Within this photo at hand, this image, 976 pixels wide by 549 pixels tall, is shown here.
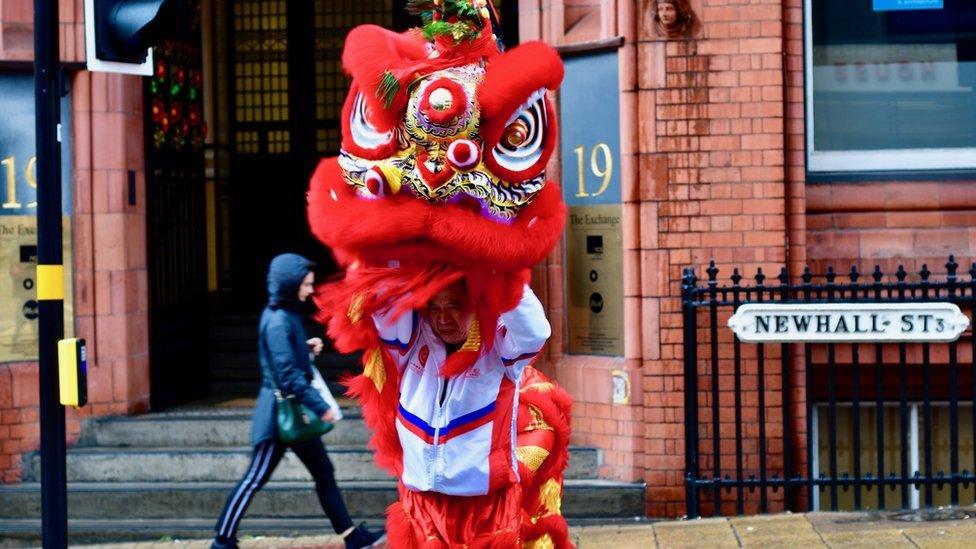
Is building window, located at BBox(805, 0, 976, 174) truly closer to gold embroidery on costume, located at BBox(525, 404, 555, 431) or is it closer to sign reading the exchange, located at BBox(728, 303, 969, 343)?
sign reading the exchange, located at BBox(728, 303, 969, 343)

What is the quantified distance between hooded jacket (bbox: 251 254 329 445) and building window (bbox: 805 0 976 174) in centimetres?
377

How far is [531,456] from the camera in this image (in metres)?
5.12

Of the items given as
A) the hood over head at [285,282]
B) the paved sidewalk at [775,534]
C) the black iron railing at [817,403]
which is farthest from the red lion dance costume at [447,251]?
the black iron railing at [817,403]

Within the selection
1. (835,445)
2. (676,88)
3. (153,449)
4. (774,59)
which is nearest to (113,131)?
(153,449)

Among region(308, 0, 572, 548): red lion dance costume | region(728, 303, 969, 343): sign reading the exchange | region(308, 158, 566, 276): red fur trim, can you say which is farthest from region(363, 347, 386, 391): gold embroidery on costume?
region(728, 303, 969, 343): sign reading the exchange

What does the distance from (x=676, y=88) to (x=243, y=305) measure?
5756mm

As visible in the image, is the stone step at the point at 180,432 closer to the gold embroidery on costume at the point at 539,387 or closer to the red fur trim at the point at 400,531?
the gold embroidery on costume at the point at 539,387

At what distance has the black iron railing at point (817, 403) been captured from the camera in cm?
834

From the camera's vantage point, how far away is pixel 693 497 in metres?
8.49

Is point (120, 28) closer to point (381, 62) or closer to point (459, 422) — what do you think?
point (381, 62)

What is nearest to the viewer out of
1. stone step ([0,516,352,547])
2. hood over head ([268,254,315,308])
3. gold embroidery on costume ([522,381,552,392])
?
gold embroidery on costume ([522,381,552,392])

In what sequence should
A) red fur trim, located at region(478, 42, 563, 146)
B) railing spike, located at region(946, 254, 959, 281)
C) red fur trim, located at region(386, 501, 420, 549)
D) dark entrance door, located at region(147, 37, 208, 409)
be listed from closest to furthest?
red fur trim, located at region(478, 42, 563, 146), red fur trim, located at region(386, 501, 420, 549), railing spike, located at region(946, 254, 959, 281), dark entrance door, located at region(147, 37, 208, 409)

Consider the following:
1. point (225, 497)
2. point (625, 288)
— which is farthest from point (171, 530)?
point (625, 288)

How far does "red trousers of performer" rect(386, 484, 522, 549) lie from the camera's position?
4938 mm
